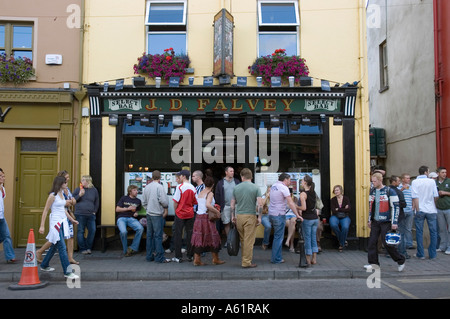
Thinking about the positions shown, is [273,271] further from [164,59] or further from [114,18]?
[114,18]

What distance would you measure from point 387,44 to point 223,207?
33.4ft

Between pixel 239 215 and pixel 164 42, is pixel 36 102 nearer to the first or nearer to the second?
pixel 164 42

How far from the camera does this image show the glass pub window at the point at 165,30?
11273 millimetres

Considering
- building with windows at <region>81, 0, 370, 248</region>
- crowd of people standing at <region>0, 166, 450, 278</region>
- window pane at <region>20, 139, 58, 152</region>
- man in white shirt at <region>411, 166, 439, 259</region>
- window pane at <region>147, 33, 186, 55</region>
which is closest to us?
crowd of people standing at <region>0, 166, 450, 278</region>

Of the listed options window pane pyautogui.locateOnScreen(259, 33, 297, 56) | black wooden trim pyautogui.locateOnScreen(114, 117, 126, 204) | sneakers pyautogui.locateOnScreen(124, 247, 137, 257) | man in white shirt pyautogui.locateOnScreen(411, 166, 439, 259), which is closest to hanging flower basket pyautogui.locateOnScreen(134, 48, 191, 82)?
black wooden trim pyautogui.locateOnScreen(114, 117, 126, 204)

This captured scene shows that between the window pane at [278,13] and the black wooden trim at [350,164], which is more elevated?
the window pane at [278,13]

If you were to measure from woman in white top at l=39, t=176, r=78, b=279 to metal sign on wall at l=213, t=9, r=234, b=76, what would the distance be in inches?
176

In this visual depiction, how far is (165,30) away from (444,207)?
8021 millimetres

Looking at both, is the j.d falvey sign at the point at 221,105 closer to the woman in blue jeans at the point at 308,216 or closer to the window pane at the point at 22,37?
the window pane at the point at 22,37

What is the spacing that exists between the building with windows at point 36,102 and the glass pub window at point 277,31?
461cm

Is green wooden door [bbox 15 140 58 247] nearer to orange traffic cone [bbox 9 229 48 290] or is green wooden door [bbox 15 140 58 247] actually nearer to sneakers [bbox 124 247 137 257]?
sneakers [bbox 124 247 137 257]

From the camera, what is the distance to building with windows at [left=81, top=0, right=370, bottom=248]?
10.9 meters

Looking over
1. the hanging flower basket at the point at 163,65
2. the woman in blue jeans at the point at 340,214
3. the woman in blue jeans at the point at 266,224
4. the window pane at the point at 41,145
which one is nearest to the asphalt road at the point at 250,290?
the woman in blue jeans at the point at 266,224

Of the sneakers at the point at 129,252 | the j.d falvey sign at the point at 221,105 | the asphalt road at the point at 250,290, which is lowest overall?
the asphalt road at the point at 250,290
